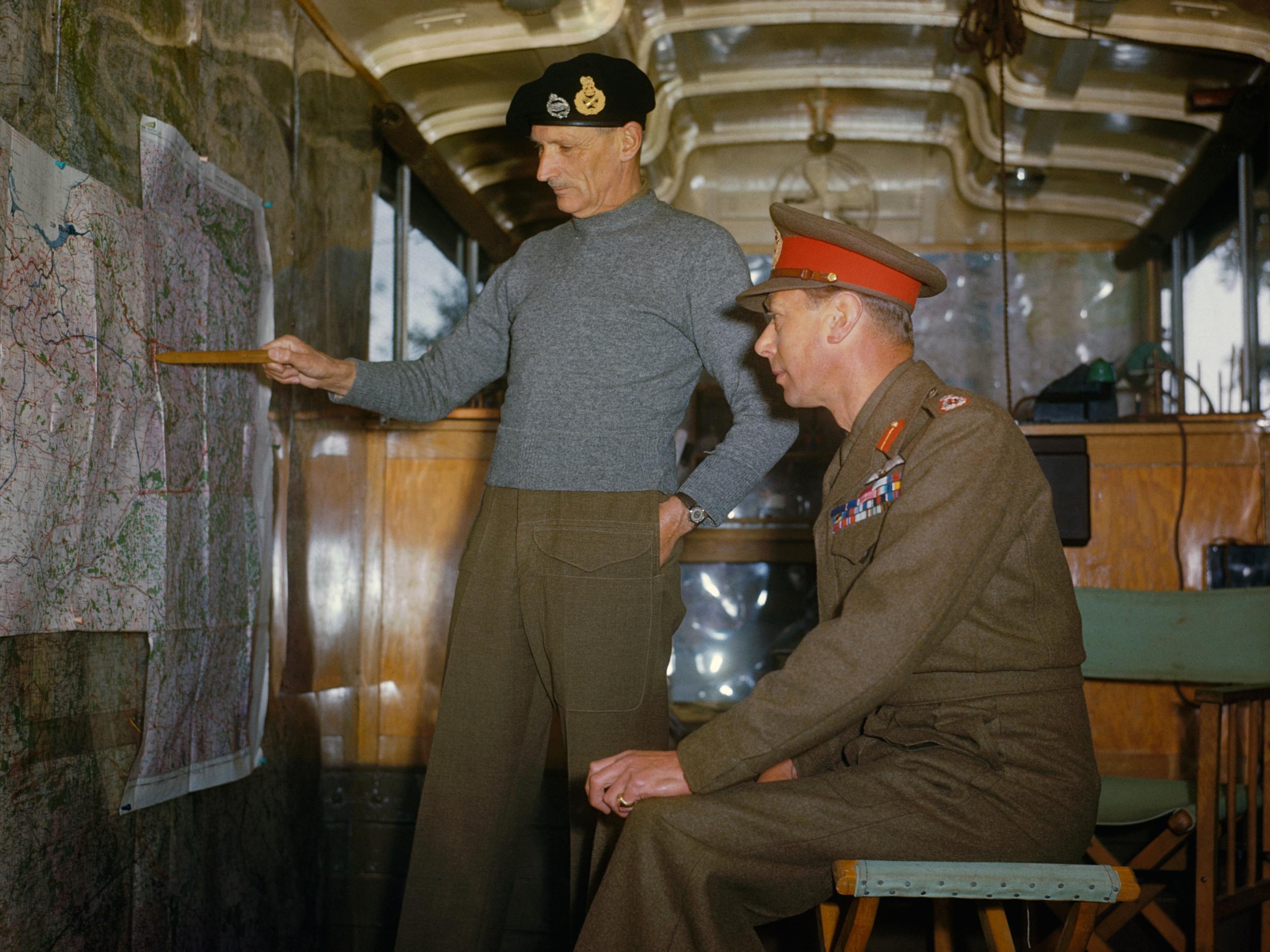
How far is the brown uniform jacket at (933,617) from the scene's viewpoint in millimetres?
1371

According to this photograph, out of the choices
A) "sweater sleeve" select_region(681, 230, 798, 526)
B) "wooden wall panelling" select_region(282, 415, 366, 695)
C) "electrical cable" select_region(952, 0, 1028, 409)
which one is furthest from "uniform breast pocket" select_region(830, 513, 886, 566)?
"electrical cable" select_region(952, 0, 1028, 409)

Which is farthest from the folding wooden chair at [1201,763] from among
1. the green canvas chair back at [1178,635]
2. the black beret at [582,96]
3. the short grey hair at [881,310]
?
the black beret at [582,96]

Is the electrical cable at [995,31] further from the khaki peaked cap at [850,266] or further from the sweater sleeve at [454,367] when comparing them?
the khaki peaked cap at [850,266]

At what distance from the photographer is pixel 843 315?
168 centimetres

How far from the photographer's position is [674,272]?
204 cm

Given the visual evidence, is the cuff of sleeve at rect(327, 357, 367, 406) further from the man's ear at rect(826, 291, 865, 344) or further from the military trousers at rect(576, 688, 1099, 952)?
the military trousers at rect(576, 688, 1099, 952)

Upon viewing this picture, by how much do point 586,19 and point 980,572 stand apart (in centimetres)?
362

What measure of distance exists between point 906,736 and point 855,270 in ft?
2.27

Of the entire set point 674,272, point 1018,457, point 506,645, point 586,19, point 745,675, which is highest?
point 586,19

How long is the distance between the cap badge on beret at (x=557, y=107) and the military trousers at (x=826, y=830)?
1281 millimetres

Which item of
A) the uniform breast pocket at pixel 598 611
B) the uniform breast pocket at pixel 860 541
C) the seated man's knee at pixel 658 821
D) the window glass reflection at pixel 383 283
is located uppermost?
the window glass reflection at pixel 383 283

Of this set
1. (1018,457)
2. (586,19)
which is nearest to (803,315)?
(1018,457)

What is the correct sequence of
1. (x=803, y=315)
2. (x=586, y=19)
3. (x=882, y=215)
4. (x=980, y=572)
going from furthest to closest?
(x=882, y=215) < (x=586, y=19) < (x=803, y=315) < (x=980, y=572)

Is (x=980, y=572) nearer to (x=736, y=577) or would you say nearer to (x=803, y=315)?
(x=803, y=315)
